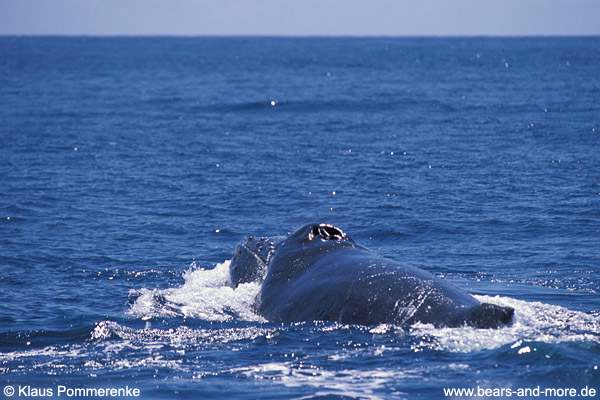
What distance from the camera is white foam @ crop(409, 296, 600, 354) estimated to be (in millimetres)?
10398

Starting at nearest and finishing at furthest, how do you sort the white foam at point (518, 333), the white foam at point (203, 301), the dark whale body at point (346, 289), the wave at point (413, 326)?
the white foam at point (518, 333), the wave at point (413, 326), the dark whale body at point (346, 289), the white foam at point (203, 301)

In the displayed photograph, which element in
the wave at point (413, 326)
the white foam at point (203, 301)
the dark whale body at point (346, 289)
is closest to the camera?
the wave at point (413, 326)

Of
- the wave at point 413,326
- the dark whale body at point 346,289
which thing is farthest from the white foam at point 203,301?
the dark whale body at point 346,289

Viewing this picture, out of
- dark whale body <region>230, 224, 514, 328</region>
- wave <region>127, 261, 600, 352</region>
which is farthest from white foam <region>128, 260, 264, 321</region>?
dark whale body <region>230, 224, 514, 328</region>

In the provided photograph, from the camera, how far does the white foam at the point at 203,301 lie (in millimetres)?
13766

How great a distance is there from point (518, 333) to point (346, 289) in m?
2.55

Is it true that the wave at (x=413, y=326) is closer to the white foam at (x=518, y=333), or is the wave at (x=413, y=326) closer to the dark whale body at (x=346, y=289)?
the white foam at (x=518, y=333)

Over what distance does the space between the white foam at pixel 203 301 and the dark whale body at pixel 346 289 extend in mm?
322

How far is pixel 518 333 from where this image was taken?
1080 centimetres

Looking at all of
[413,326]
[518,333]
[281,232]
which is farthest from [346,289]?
[281,232]

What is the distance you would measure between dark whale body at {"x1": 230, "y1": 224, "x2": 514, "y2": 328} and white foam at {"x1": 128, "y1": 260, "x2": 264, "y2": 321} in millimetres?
322

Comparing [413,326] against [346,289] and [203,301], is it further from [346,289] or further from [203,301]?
[203,301]

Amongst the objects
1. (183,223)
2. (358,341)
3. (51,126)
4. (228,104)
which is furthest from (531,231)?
(228,104)

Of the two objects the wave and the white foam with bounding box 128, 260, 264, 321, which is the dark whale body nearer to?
the wave
